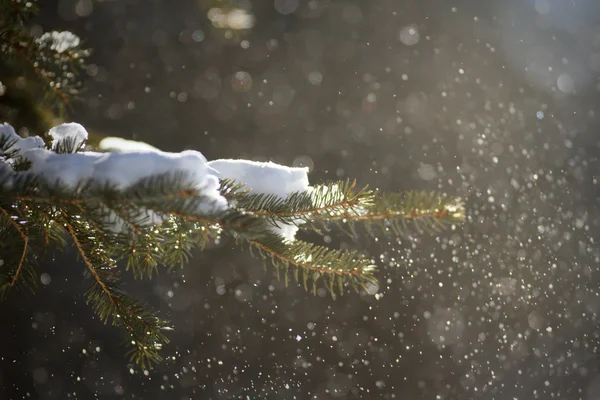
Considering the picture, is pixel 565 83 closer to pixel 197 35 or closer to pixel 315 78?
pixel 315 78

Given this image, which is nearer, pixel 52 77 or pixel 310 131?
pixel 52 77

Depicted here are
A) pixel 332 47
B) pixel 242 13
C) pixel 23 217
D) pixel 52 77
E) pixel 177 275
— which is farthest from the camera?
pixel 332 47

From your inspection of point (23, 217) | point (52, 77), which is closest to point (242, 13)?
point (52, 77)

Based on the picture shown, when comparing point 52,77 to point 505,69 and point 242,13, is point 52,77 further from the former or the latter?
point 505,69

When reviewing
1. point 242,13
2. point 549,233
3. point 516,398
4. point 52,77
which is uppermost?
point 242,13

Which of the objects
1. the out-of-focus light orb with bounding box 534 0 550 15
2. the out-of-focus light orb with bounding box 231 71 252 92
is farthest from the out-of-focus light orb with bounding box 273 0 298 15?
the out-of-focus light orb with bounding box 534 0 550 15

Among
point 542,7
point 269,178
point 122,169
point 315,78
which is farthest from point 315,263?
point 542,7
